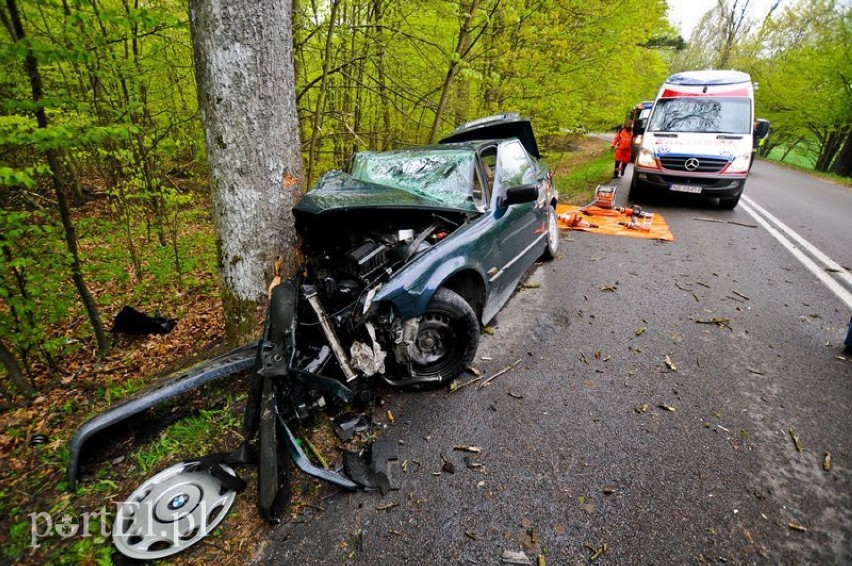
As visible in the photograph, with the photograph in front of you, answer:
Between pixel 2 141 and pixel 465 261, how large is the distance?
2.98 metres

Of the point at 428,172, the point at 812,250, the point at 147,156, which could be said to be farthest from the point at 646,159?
the point at 147,156

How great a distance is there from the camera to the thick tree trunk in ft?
8.41

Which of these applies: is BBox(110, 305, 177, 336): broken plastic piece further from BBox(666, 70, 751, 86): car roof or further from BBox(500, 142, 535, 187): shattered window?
BBox(666, 70, 751, 86): car roof

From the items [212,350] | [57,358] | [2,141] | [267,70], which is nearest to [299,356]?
[212,350]

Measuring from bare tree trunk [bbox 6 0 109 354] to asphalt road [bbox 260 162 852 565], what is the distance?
339 centimetres

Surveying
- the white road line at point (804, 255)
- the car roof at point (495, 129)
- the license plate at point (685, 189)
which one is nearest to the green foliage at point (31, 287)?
the car roof at point (495, 129)

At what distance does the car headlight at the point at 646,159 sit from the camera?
7504mm

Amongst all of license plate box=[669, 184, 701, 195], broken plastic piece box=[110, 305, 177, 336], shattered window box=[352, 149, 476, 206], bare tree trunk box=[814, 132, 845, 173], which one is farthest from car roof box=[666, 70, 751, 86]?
bare tree trunk box=[814, 132, 845, 173]

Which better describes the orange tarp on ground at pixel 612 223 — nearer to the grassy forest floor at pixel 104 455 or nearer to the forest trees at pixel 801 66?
the grassy forest floor at pixel 104 455

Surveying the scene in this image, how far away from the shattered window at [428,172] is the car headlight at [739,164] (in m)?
6.16

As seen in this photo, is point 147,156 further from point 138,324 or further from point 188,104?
point 138,324

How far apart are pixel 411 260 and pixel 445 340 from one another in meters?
0.67

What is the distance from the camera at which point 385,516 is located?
1.97 m

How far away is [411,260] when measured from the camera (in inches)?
107
